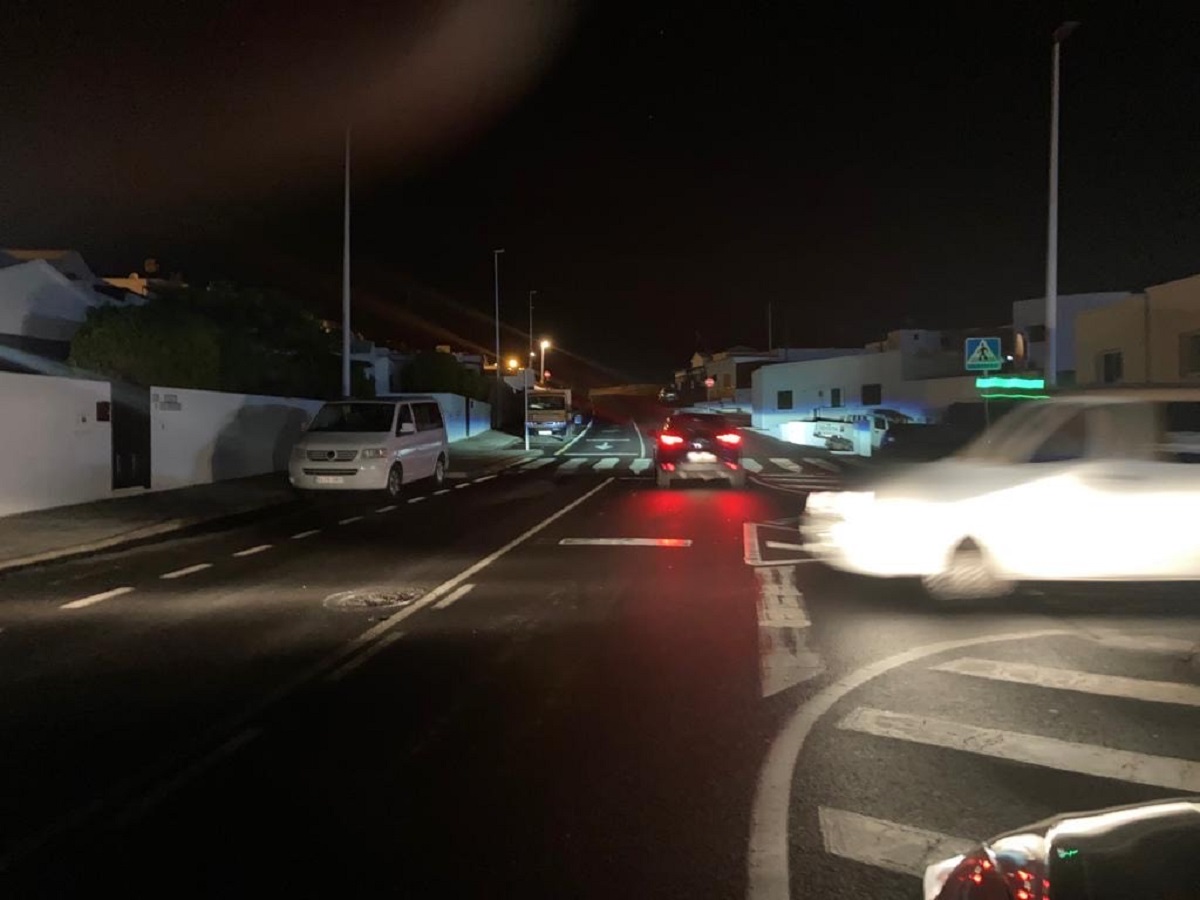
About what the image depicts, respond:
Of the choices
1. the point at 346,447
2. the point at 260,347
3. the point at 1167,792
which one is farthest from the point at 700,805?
the point at 260,347

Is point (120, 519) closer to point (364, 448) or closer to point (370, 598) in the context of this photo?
point (364, 448)

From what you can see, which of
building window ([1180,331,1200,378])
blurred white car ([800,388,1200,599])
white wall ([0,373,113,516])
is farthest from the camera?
building window ([1180,331,1200,378])

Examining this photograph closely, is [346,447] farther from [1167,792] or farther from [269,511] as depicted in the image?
[1167,792]

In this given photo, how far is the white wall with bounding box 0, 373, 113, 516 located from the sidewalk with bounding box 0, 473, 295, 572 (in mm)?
286

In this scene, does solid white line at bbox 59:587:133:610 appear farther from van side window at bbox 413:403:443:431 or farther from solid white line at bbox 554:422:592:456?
solid white line at bbox 554:422:592:456

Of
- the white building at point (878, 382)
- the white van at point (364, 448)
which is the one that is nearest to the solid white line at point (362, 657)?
the white van at point (364, 448)

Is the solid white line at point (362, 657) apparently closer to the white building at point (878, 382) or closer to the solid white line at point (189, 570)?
the solid white line at point (189, 570)

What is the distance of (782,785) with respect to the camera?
16.9 ft

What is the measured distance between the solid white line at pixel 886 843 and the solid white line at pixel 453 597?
549cm

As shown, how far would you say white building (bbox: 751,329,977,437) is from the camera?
43281mm

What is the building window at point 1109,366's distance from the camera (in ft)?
96.6

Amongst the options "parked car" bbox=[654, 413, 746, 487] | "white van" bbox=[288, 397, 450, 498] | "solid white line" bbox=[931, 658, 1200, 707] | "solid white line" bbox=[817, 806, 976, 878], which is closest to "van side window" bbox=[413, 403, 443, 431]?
"white van" bbox=[288, 397, 450, 498]

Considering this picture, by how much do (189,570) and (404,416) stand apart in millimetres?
9145

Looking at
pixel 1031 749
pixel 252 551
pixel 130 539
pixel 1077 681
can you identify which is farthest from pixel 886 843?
pixel 130 539
